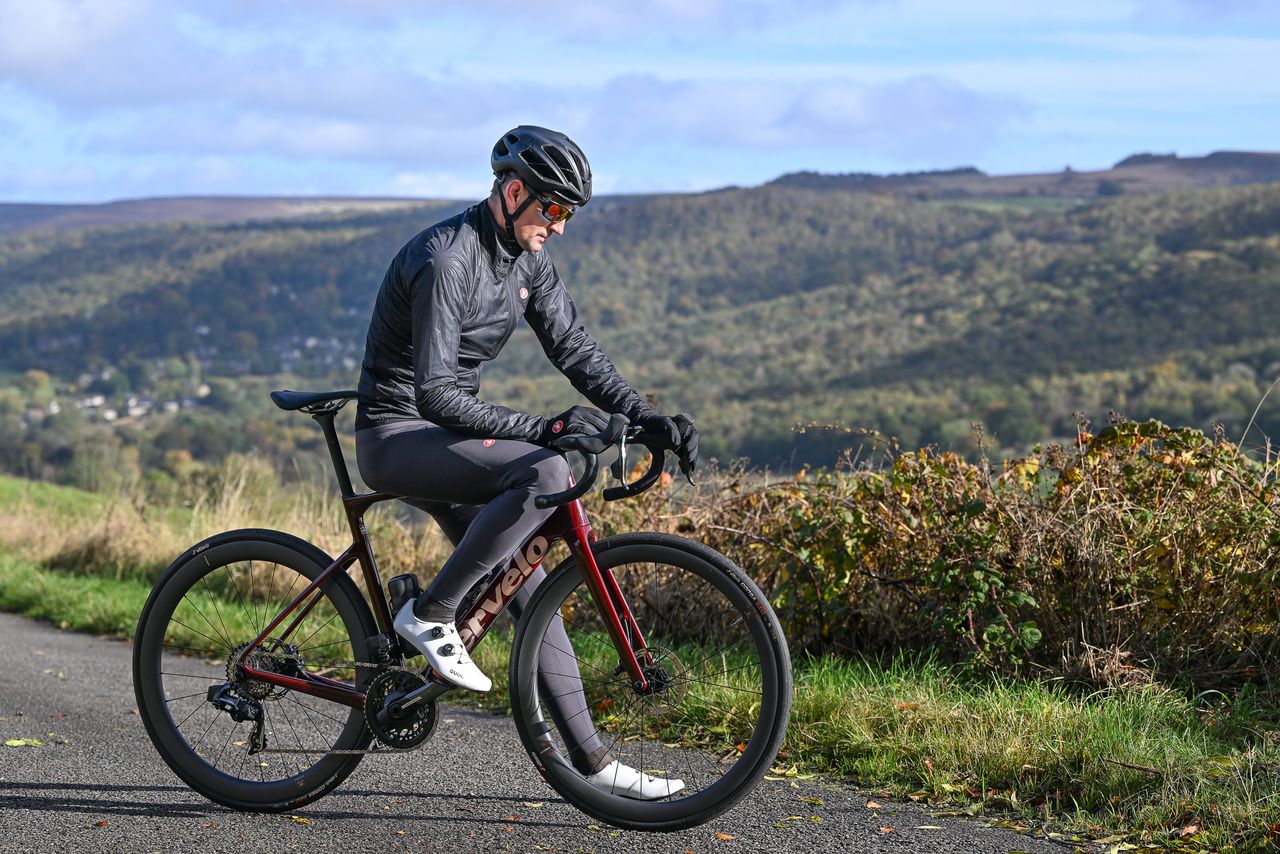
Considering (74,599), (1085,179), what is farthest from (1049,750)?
(1085,179)

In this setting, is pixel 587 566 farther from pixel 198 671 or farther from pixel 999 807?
pixel 198 671

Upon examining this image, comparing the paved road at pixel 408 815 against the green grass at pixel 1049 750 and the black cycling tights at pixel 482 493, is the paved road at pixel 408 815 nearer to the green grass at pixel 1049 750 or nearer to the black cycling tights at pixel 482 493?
the green grass at pixel 1049 750

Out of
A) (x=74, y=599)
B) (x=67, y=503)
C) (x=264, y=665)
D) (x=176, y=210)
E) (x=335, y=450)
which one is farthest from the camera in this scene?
(x=176, y=210)

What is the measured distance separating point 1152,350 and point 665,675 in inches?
2787

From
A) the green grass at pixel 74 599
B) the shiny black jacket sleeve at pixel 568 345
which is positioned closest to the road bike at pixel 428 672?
the shiny black jacket sleeve at pixel 568 345

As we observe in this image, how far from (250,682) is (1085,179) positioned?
12704cm

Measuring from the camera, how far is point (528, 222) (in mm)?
4180

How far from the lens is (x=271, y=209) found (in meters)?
156

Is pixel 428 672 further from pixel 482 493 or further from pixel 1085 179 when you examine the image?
pixel 1085 179

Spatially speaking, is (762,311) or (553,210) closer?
(553,210)

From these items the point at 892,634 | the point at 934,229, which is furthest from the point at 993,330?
the point at 892,634

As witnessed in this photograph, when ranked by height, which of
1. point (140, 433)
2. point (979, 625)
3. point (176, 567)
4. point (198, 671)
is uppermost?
point (176, 567)

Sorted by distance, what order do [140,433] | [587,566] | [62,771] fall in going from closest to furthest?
[587,566]
[62,771]
[140,433]

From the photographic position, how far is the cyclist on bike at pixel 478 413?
3980mm
